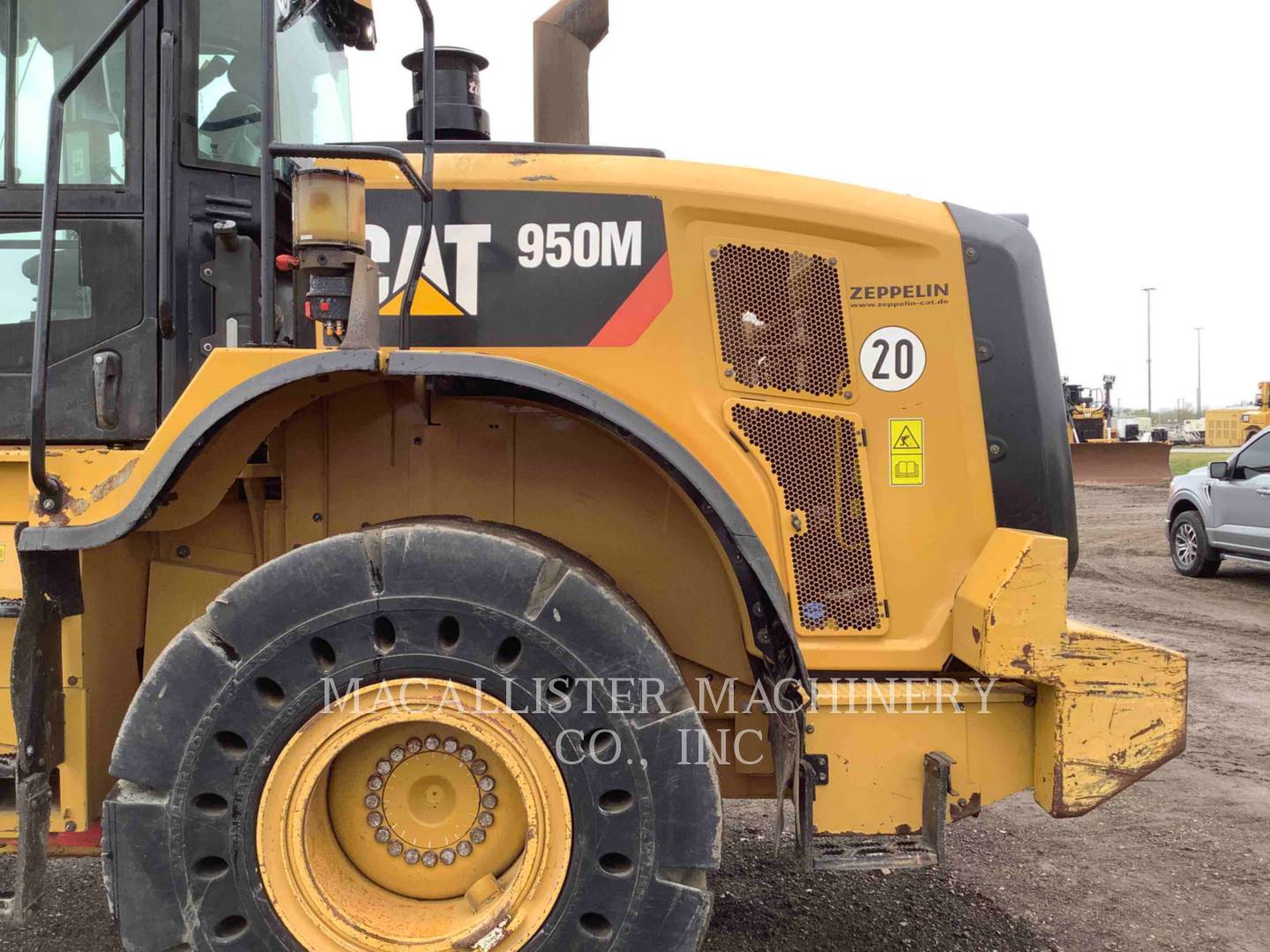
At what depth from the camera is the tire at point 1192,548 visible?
34.8ft

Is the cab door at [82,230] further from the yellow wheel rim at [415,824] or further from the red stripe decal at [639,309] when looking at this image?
the red stripe decal at [639,309]

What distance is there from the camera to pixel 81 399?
8.57ft

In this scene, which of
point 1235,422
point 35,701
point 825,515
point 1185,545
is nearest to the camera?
point 35,701

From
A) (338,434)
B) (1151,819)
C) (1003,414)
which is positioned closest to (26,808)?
(338,434)

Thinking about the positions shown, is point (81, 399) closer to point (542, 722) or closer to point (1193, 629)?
point (542, 722)

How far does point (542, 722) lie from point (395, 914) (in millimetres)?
637

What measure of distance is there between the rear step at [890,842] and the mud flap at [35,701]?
78.5 inches

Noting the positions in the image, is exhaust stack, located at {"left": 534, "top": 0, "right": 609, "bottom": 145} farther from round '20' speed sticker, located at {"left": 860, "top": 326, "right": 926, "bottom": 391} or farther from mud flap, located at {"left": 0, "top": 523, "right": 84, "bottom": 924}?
mud flap, located at {"left": 0, "top": 523, "right": 84, "bottom": 924}

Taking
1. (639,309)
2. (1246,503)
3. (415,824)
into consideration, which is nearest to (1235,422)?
(1246,503)

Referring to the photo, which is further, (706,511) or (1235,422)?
(1235,422)

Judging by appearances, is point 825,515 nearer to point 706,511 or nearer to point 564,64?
point 706,511

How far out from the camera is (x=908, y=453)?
108 inches

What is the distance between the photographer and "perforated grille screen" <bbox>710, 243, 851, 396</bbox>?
267cm

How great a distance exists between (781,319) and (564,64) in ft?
5.83
